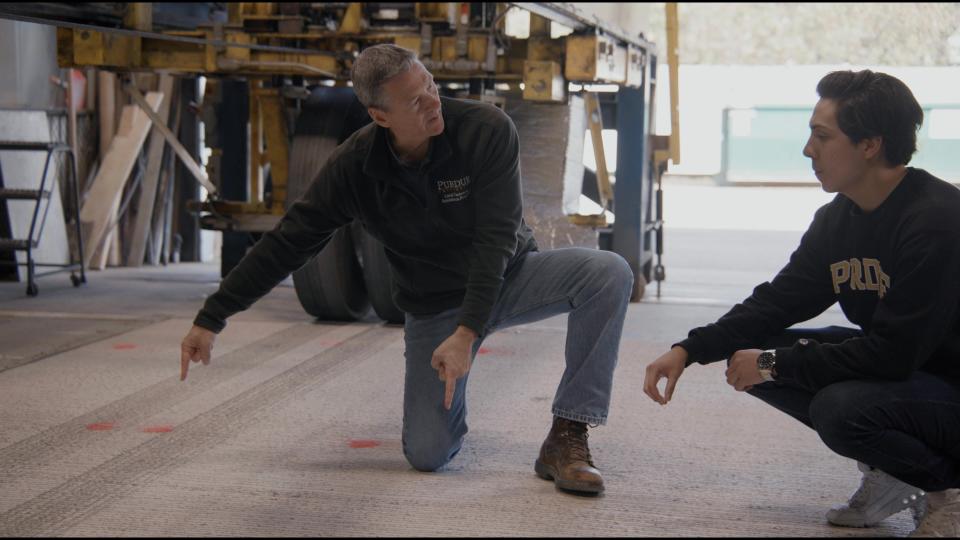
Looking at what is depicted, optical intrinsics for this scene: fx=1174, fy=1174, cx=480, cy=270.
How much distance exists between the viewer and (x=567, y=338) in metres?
3.37

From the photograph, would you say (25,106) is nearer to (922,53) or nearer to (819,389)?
(819,389)

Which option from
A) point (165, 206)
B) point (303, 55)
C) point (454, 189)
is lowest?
point (165, 206)

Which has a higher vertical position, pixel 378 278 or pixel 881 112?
pixel 881 112

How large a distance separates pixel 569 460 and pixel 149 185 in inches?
290

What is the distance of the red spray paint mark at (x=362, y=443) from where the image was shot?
391cm

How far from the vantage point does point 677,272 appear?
33.3ft

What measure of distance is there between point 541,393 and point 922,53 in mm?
14224

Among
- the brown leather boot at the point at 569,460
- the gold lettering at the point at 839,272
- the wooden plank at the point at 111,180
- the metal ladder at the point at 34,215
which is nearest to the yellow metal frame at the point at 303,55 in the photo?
the metal ladder at the point at 34,215

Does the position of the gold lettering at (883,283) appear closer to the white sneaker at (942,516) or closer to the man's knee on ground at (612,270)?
the white sneaker at (942,516)

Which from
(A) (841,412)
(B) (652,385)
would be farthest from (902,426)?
(B) (652,385)

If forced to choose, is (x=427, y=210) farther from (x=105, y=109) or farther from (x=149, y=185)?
(x=105, y=109)

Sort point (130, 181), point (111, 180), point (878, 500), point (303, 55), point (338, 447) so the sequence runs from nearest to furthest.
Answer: point (878, 500) → point (338, 447) → point (303, 55) → point (111, 180) → point (130, 181)

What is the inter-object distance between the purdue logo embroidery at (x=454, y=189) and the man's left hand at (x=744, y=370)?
0.87 m

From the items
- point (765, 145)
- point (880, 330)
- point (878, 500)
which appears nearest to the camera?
point (880, 330)
